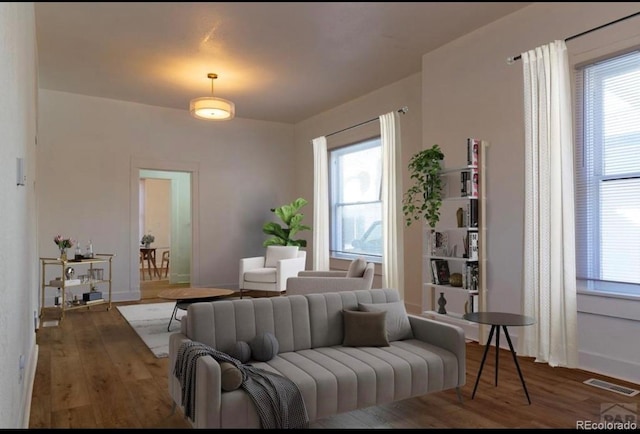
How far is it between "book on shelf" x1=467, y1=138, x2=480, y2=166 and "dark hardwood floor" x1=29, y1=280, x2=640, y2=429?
165cm

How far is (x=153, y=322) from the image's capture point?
5016 mm

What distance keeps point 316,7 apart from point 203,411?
5.69 feet

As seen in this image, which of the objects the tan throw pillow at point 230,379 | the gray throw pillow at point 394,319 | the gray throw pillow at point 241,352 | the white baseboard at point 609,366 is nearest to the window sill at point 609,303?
the white baseboard at point 609,366

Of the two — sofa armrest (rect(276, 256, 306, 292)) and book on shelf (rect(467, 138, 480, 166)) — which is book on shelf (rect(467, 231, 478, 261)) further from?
sofa armrest (rect(276, 256, 306, 292))

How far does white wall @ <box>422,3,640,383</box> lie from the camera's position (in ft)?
10.4

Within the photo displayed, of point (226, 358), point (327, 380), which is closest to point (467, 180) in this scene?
point (327, 380)

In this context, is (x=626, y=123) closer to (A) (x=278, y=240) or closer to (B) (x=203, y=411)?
(B) (x=203, y=411)

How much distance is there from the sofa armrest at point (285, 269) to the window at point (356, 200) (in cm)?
84

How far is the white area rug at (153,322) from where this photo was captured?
4.03 meters

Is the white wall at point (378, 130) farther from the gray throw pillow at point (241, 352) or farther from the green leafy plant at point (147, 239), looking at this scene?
the green leafy plant at point (147, 239)

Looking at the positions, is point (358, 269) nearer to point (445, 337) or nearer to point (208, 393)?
point (445, 337)

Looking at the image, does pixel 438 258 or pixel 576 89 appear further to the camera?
pixel 438 258

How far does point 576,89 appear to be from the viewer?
11.4ft

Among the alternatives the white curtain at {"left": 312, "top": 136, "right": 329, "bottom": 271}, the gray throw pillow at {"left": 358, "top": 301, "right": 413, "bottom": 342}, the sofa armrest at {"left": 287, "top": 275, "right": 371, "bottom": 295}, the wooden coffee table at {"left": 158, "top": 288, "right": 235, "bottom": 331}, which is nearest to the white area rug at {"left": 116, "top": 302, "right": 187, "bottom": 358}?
the wooden coffee table at {"left": 158, "top": 288, "right": 235, "bottom": 331}
